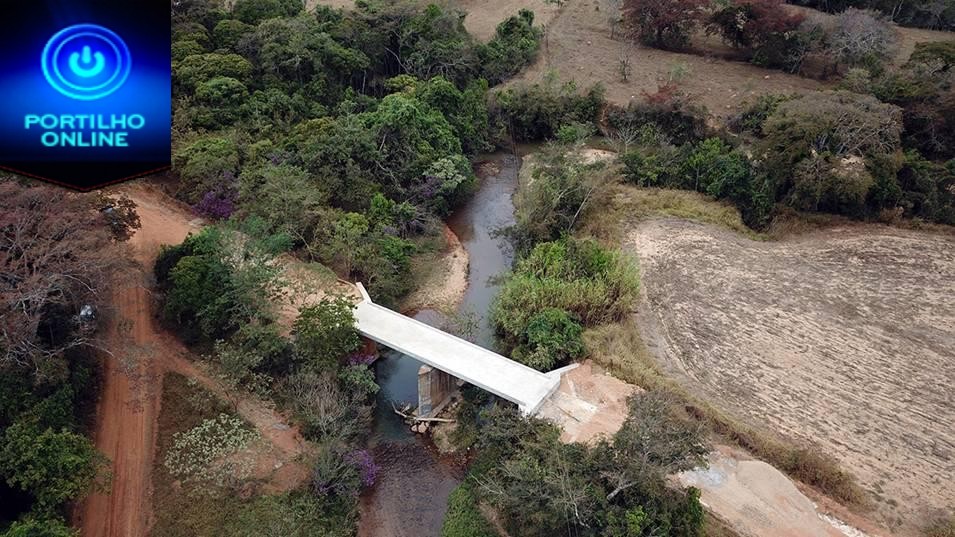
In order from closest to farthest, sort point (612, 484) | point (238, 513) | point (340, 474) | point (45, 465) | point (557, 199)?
1. point (45, 465)
2. point (612, 484)
3. point (238, 513)
4. point (340, 474)
5. point (557, 199)

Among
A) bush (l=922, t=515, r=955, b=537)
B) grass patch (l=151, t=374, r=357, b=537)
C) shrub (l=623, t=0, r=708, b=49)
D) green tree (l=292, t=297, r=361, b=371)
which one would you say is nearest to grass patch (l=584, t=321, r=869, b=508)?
bush (l=922, t=515, r=955, b=537)

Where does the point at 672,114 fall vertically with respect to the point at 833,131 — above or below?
below

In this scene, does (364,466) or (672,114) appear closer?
(364,466)

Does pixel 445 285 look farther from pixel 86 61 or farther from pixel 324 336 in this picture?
pixel 86 61

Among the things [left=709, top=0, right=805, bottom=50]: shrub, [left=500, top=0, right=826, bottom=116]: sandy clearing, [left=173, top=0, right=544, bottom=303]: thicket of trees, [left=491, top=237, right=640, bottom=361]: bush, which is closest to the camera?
[left=491, top=237, right=640, bottom=361]: bush

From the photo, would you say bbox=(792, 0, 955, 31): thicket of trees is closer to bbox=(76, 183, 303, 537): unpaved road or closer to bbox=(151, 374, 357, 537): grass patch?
bbox=(76, 183, 303, 537): unpaved road

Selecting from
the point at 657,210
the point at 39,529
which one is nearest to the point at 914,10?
the point at 657,210
